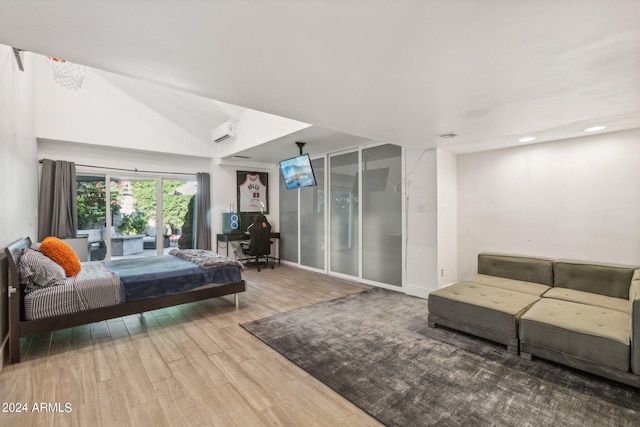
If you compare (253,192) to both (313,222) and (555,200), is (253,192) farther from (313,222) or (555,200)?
(555,200)

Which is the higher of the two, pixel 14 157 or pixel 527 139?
pixel 527 139

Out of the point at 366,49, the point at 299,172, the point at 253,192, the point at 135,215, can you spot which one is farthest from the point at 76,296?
the point at 253,192

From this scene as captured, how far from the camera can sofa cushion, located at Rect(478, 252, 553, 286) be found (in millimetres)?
3562

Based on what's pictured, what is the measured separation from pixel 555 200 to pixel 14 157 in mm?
6329

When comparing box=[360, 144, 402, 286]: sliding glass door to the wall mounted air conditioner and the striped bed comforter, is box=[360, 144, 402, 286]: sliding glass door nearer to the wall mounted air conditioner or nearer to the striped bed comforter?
the wall mounted air conditioner

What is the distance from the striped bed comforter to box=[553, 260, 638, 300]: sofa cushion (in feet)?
16.1

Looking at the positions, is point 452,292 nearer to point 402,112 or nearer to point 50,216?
point 402,112

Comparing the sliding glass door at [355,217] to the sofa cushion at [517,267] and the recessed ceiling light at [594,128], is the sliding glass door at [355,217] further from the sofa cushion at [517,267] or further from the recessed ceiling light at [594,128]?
the recessed ceiling light at [594,128]

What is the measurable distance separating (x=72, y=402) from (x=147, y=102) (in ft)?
17.2

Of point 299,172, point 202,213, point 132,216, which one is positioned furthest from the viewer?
point 202,213

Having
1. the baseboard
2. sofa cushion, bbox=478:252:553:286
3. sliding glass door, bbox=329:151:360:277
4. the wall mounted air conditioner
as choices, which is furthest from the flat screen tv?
sofa cushion, bbox=478:252:553:286

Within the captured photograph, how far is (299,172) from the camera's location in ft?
17.0

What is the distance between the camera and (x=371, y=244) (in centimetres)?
516

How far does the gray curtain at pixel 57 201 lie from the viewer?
4828 mm
